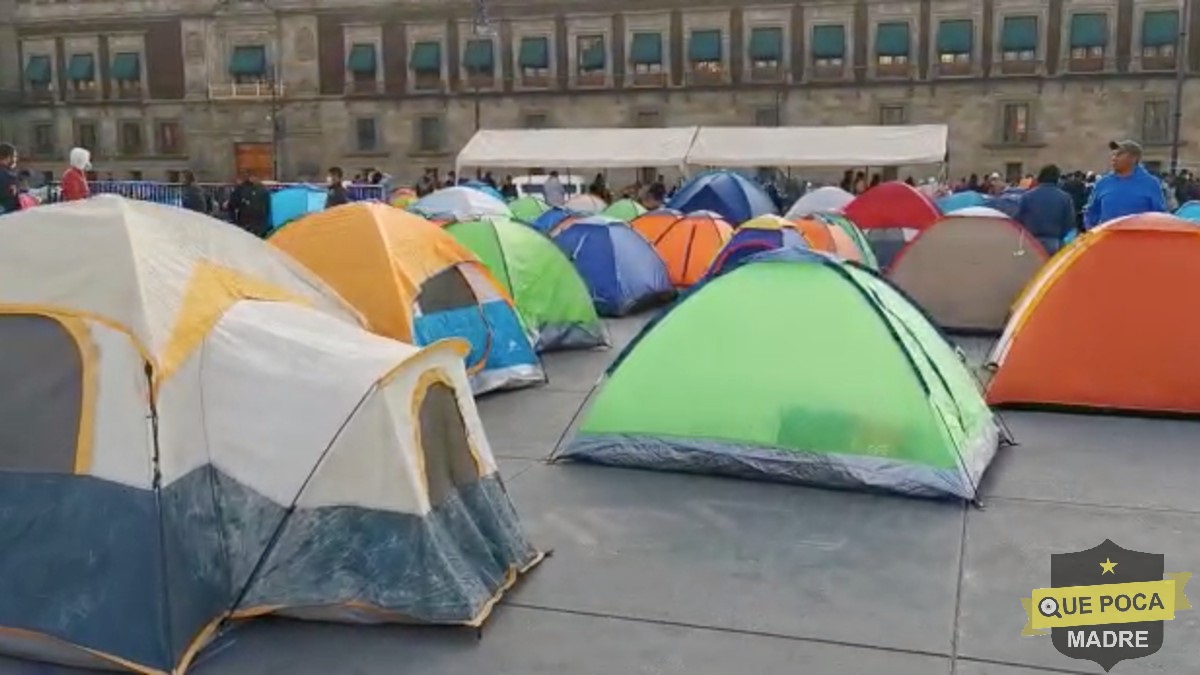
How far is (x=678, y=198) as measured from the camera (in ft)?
70.6

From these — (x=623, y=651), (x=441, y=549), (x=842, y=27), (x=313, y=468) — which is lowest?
(x=623, y=651)

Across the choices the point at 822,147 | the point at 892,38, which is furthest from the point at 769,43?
the point at 822,147

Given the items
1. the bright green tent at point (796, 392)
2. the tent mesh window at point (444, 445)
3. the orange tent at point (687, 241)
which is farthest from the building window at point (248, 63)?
the tent mesh window at point (444, 445)

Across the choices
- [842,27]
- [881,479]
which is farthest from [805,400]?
[842,27]

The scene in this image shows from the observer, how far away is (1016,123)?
137 feet

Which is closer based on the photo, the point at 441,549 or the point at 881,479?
the point at 441,549

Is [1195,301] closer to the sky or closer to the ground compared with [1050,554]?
closer to the sky

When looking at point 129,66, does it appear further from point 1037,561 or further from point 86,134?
point 1037,561

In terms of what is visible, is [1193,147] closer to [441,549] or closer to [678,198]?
[678,198]

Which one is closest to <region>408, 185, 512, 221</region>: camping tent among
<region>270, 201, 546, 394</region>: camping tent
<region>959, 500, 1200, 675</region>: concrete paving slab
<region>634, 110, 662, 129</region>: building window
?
<region>270, 201, 546, 394</region>: camping tent

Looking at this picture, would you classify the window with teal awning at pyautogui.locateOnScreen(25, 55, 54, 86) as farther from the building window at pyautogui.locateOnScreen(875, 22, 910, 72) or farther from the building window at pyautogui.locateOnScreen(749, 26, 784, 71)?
the building window at pyautogui.locateOnScreen(875, 22, 910, 72)

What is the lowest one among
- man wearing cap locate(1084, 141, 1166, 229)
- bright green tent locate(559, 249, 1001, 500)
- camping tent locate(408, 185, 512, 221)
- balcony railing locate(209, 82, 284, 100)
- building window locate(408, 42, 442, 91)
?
bright green tent locate(559, 249, 1001, 500)

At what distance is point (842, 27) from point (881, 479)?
39.3 meters

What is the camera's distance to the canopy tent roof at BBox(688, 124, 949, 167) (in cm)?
2623
